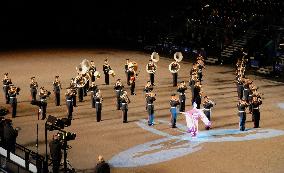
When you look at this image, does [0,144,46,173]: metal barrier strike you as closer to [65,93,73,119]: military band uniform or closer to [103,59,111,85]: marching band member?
[65,93,73,119]: military band uniform

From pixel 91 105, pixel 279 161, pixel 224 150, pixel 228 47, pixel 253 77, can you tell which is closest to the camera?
pixel 279 161

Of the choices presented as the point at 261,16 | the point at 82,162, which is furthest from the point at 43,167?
the point at 261,16

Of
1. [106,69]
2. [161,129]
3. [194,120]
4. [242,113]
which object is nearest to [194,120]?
[194,120]

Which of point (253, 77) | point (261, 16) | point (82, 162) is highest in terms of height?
point (261, 16)

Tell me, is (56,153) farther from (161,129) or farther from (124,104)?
(161,129)

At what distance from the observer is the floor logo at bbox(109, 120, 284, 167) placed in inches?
824

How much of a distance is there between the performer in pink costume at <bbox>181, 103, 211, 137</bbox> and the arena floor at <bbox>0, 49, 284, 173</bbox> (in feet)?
1.67

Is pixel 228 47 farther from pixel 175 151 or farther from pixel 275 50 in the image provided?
pixel 175 151

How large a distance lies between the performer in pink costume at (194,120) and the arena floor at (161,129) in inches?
20.0

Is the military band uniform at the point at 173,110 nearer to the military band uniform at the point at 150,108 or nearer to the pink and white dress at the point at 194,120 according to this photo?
the pink and white dress at the point at 194,120

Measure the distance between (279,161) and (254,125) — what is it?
4767 millimetres

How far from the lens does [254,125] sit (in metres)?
25.2

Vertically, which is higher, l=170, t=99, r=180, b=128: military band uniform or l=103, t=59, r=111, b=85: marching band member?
l=103, t=59, r=111, b=85: marching band member

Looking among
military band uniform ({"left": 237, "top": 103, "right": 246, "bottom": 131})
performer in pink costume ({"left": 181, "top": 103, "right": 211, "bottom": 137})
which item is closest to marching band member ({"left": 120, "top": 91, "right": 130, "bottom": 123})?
performer in pink costume ({"left": 181, "top": 103, "right": 211, "bottom": 137})
